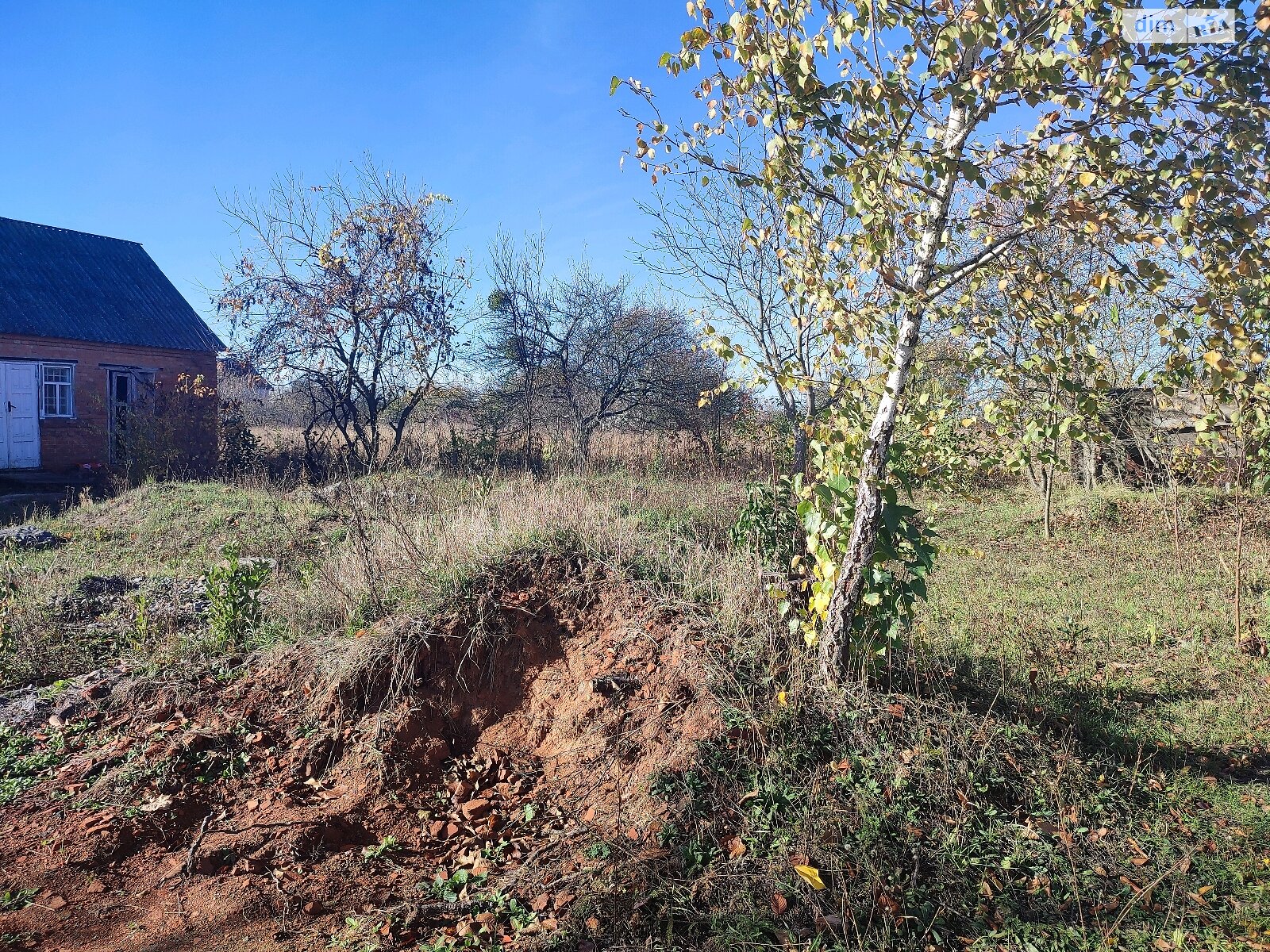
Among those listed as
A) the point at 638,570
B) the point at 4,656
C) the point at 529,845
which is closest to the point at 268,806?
the point at 529,845

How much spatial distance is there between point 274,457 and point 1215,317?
17336mm

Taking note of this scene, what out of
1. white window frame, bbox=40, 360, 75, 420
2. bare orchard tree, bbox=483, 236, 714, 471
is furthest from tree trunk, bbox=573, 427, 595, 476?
white window frame, bbox=40, 360, 75, 420

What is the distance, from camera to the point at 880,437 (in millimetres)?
3967

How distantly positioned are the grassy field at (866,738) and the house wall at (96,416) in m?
9.59

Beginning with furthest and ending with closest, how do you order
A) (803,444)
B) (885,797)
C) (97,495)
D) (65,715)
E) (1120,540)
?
1. (97,495)
2. (803,444)
3. (1120,540)
4. (65,715)
5. (885,797)

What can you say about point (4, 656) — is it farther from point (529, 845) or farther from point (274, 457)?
point (274, 457)

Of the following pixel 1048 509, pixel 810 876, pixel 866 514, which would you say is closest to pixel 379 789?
pixel 810 876

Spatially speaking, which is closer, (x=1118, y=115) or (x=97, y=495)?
(x=1118, y=115)

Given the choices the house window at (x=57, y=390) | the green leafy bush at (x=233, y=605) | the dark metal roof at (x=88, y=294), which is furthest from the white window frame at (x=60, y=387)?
the green leafy bush at (x=233, y=605)

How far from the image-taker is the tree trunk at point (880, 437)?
3707 mm

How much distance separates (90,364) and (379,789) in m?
18.2

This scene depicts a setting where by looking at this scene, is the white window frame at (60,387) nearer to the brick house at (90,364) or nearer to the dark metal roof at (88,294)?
the brick house at (90,364)

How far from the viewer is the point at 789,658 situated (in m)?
4.46

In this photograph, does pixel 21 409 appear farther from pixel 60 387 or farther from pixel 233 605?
pixel 233 605
